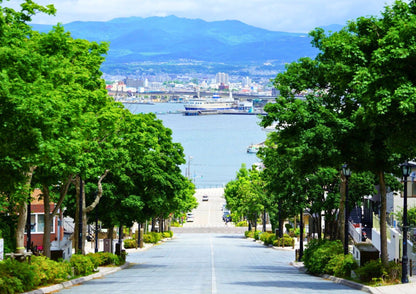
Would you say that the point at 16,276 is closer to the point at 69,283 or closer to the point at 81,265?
the point at 69,283

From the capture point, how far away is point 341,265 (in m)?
33.2

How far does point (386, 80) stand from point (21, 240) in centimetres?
1542

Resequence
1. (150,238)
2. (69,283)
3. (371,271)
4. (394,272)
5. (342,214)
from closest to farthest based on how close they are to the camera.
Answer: (394,272) → (69,283) → (371,271) → (342,214) → (150,238)

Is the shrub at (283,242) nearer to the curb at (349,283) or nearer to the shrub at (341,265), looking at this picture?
the curb at (349,283)

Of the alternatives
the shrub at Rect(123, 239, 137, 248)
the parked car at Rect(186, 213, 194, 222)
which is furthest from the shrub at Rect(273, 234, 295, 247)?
the parked car at Rect(186, 213, 194, 222)

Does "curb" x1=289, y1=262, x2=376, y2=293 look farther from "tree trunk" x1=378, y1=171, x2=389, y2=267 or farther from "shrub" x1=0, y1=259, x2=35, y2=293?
"shrub" x1=0, y1=259, x2=35, y2=293

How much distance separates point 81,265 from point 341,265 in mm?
10677

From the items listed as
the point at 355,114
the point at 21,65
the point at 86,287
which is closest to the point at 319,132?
the point at 355,114

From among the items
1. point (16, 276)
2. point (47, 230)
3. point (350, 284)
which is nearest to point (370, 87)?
point (350, 284)

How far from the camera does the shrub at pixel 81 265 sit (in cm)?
3316

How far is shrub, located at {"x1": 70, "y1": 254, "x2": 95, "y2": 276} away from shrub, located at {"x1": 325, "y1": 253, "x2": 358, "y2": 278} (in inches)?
403

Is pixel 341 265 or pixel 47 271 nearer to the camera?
pixel 47 271

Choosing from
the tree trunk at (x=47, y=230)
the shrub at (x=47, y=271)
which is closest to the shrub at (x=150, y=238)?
the tree trunk at (x=47, y=230)

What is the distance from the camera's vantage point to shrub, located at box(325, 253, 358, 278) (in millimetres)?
32812
